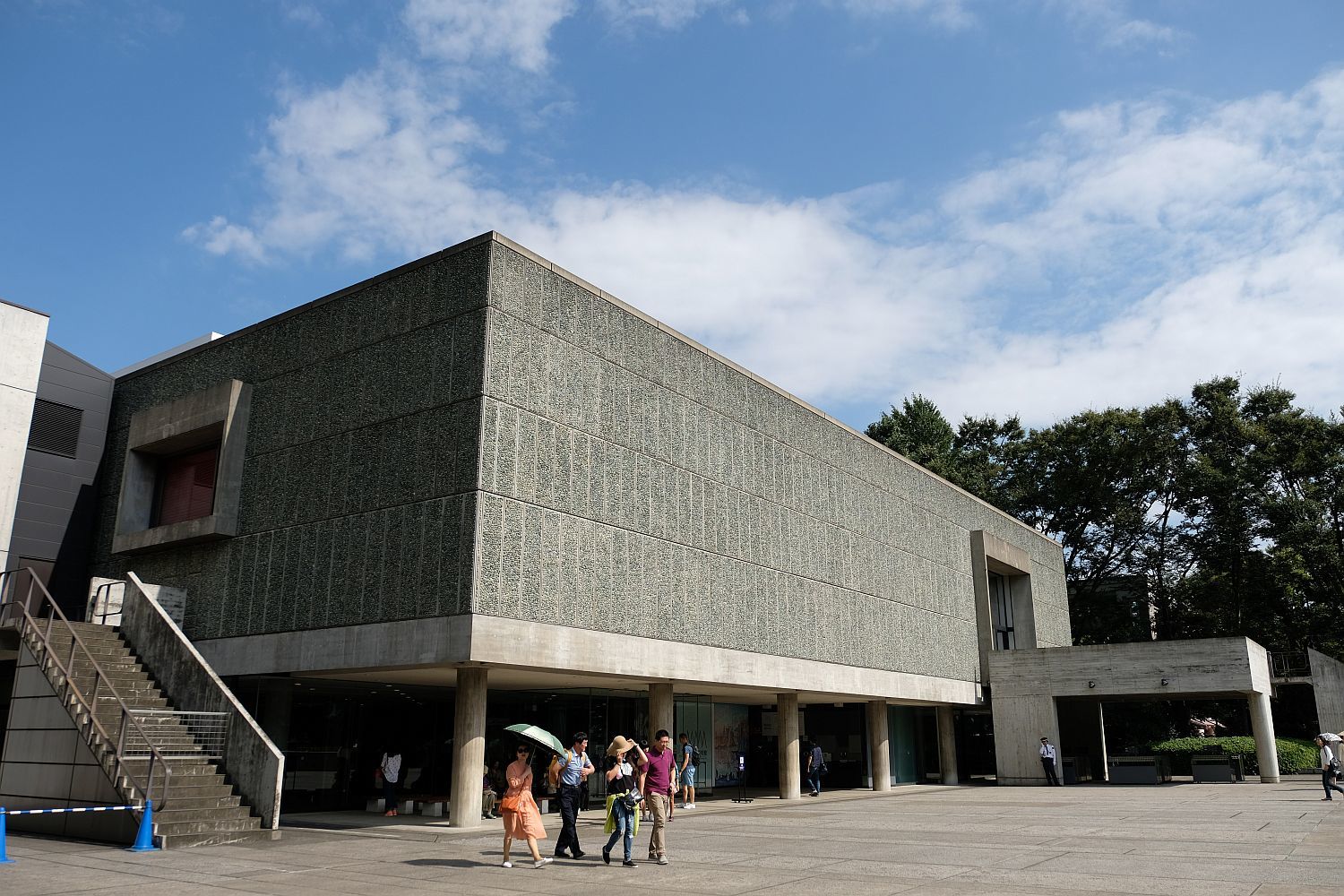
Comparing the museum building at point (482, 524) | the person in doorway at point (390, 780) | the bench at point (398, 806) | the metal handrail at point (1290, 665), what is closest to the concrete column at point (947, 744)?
the museum building at point (482, 524)

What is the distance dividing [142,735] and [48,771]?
2651mm

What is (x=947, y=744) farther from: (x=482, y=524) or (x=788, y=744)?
(x=482, y=524)

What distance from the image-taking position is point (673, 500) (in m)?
23.8

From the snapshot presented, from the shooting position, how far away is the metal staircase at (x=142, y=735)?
1577cm

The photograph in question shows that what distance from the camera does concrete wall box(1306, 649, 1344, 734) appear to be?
138ft

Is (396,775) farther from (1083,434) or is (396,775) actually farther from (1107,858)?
(1083,434)

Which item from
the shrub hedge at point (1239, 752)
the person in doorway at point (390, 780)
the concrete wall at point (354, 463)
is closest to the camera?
the concrete wall at point (354, 463)

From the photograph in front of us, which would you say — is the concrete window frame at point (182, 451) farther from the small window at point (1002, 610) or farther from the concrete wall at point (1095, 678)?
the small window at point (1002, 610)

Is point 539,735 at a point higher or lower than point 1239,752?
higher

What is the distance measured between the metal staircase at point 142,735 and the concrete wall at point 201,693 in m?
0.18

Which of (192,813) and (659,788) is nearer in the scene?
(659,788)

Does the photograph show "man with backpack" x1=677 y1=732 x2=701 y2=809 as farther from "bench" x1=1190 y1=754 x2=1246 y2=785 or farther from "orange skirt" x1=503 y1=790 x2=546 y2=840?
"bench" x1=1190 y1=754 x2=1246 y2=785

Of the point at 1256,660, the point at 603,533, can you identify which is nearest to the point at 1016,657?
the point at 1256,660

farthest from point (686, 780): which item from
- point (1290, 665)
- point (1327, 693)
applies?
point (1290, 665)
